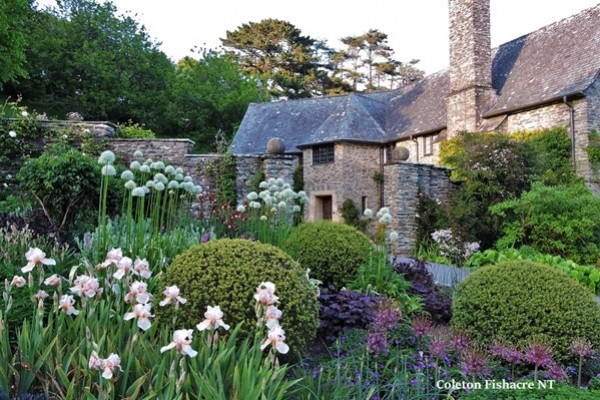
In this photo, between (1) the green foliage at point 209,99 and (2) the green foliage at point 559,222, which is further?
(1) the green foliage at point 209,99

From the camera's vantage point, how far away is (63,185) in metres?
5.73

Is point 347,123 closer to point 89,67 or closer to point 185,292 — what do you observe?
point 89,67

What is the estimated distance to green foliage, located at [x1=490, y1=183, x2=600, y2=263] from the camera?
10.2 m

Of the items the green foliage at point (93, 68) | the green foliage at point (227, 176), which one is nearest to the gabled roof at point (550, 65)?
the green foliage at point (227, 176)

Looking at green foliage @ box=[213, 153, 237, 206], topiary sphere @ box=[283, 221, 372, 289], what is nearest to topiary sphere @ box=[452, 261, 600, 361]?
topiary sphere @ box=[283, 221, 372, 289]

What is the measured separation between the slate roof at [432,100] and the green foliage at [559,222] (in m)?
5.27

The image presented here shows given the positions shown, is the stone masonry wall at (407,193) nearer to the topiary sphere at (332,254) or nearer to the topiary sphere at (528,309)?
the topiary sphere at (332,254)

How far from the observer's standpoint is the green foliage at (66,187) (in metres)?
5.75

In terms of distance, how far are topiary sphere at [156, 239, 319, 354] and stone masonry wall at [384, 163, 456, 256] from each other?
8728mm

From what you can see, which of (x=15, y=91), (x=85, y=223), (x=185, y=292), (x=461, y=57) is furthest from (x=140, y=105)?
(x=185, y=292)

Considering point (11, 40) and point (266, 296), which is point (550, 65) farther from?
point (266, 296)

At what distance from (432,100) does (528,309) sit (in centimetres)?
1760

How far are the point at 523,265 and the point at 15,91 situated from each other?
25.6 metres

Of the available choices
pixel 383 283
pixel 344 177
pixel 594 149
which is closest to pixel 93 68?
pixel 344 177
